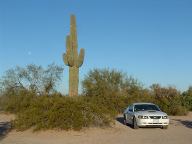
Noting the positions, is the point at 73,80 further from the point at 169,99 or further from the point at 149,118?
the point at 169,99

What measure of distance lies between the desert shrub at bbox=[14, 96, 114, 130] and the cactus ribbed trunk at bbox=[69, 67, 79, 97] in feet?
7.52

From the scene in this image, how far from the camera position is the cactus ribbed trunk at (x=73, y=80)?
25516 millimetres

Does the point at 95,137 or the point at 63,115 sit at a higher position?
the point at 63,115

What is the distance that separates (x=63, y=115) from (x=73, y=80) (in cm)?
406

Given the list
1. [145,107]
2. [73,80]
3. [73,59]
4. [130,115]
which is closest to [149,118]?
[145,107]

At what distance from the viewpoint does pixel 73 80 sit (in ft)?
84.0

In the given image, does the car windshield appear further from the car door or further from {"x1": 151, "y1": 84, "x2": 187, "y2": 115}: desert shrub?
{"x1": 151, "y1": 84, "x2": 187, "y2": 115}: desert shrub

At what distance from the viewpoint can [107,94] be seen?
44.3 metres

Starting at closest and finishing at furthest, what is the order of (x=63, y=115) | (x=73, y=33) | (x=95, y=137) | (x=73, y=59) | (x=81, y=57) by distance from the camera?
(x=95, y=137), (x=63, y=115), (x=73, y=59), (x=81, y=57), (x=73, y=33)

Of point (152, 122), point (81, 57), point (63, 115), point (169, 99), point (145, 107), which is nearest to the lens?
point (63, 115)

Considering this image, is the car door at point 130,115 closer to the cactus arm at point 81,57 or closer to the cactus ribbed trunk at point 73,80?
the cactus ribbed trunk at point 73,80

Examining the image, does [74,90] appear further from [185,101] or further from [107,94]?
[185,101]

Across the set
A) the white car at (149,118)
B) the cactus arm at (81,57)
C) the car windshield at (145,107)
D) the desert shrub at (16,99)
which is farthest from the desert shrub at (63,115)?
the desert shrub at (16,99)

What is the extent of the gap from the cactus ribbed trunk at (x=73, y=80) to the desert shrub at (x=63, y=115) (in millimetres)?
2291
